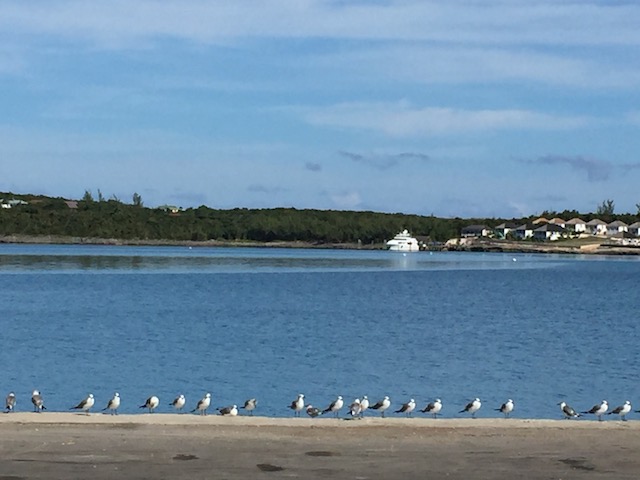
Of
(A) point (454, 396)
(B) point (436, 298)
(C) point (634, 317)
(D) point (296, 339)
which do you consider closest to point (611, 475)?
(A) point (454, 396)

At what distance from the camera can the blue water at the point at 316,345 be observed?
27.4 m

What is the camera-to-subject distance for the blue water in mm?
27438

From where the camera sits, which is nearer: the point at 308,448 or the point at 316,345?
the point at 308,448

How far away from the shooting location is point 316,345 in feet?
128

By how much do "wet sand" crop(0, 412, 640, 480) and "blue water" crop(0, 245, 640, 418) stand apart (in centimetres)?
752

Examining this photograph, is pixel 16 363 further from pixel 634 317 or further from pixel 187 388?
pixel 634 317

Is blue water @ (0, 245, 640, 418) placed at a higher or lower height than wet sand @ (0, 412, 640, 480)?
lower

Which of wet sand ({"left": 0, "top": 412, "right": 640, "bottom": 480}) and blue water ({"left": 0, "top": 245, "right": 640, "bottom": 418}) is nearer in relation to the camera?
wet sand ({"left": 0, "top": 412, "right": 640, "bottom": 480})

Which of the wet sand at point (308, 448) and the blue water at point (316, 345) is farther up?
the wet sand at point (308, 448)

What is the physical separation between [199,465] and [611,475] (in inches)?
162

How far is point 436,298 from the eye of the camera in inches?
2793

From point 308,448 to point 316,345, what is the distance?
81.5ft

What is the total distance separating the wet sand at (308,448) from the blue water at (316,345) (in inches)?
296

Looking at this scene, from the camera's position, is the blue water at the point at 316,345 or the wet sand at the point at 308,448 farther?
the blue water at the point at 316,345
